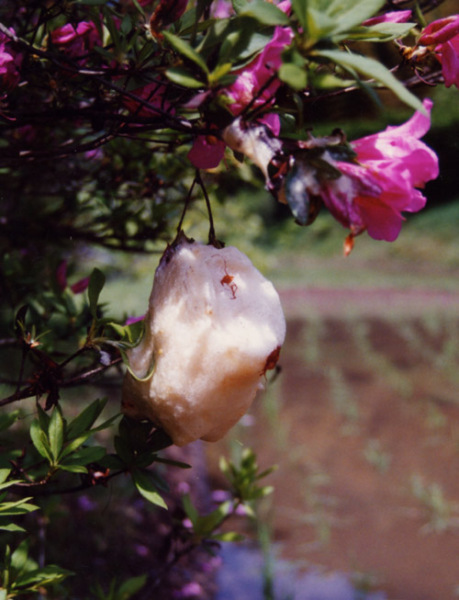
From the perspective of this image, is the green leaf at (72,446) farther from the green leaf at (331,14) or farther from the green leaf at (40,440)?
the green leaf at (331,14)

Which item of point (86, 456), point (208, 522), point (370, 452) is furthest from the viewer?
point (370, 452)

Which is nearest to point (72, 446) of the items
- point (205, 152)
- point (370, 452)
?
point (205, 152)

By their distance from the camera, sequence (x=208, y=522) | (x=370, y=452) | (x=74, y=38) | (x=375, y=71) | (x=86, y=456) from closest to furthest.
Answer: (x=375, y=71) < (x=86, y=456) < (x=74, y=38) < (x=208, y=522) < (x=370, y=452)

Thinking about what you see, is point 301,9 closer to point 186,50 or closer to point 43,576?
point 186,50

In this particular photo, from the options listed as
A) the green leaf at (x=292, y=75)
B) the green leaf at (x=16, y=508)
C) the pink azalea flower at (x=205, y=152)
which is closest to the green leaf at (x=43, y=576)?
the green leaf at (x=16, y=508)

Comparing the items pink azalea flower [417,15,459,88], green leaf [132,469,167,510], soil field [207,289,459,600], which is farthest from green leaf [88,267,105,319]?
soil field [207,289,459,600]

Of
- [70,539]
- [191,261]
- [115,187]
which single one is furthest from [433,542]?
[191,261]

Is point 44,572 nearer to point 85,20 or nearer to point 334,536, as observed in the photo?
point 85,20
